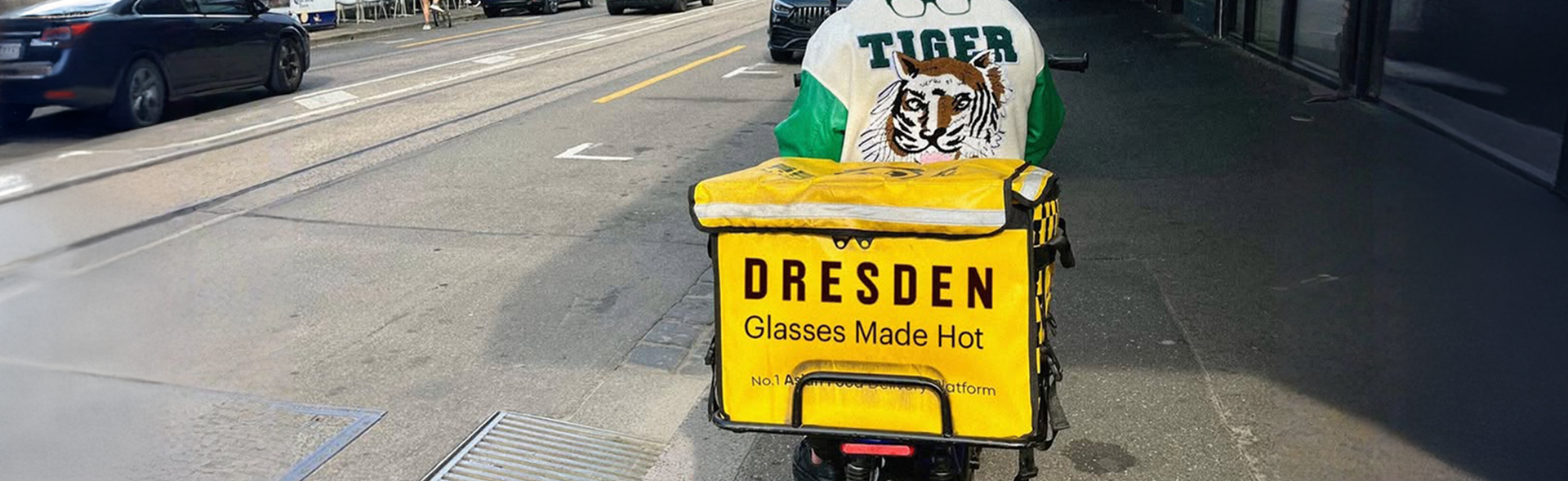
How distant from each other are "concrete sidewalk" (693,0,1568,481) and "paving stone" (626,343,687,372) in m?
1.09

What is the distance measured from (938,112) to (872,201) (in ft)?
2.72

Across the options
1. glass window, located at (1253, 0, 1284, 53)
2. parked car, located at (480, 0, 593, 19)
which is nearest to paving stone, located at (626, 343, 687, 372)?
glass window, located at (1253, 0, 1284, 53)

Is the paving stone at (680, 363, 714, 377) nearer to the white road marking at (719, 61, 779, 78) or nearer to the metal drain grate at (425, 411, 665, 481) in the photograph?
the metal drain grate at (425, 411, 665, 481)

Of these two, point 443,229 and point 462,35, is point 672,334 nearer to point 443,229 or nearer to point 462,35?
point 443,229

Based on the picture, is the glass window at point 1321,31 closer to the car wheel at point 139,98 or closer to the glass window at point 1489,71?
the glass window at point 1489,71

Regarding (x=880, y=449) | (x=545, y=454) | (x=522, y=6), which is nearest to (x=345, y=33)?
(x=522, y=6)

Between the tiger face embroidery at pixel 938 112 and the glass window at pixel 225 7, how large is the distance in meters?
12.0

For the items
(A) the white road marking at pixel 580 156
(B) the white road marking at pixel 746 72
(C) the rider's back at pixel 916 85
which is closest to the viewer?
(C) the rider's back at pixel 916 85

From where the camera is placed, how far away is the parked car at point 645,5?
28875 mm

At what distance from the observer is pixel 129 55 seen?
11922 mm

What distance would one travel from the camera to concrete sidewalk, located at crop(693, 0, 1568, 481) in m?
4.08

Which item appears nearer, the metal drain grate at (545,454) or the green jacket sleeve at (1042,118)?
the green jacket sleeve at (1042,118)

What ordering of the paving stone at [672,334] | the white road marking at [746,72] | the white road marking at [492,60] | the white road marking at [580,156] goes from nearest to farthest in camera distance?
1. the paving stone at [672,334]
2. the white road marking at [580,156]
3. the white road marking at [746,72]
4. the white road marking at [492,60]

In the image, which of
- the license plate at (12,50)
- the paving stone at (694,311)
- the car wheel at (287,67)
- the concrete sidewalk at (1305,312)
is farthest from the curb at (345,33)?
the paving stone at (694,311)
